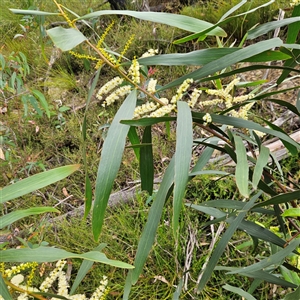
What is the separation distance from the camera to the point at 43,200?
5.97 feet

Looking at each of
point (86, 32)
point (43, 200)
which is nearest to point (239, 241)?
point (43, 200)

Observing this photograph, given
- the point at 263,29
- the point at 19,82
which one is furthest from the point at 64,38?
the point at 19,82

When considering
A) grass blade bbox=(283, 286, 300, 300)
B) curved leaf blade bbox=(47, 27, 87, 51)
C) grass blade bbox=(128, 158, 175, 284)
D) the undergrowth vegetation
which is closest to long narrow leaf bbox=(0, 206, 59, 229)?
the undergrowth vegetation

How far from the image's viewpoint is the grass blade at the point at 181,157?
454 millimetres

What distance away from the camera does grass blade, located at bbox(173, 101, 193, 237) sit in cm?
45

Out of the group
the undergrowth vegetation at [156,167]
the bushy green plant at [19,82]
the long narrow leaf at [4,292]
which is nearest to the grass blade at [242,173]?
the undergrowth vegetation at [156,167]

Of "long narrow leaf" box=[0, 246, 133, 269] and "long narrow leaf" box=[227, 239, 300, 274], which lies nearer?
"long narrow leaf" box=[0, 246, 133, 269]

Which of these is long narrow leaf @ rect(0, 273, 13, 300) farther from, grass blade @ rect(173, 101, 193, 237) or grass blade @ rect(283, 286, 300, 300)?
grass blade @ rect(283, 286, 300, 300)

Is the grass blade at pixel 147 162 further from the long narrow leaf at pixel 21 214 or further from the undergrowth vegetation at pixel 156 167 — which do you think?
the long narrow leaf at pixel 21 214

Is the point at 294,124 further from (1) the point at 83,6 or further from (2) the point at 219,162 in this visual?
(1) the point at 83,6

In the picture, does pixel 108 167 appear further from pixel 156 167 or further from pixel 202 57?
pixel 156 167

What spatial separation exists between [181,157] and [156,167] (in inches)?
50.4

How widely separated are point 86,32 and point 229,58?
2832 millimetres

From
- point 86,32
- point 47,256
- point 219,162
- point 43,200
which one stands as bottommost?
point 43,200
